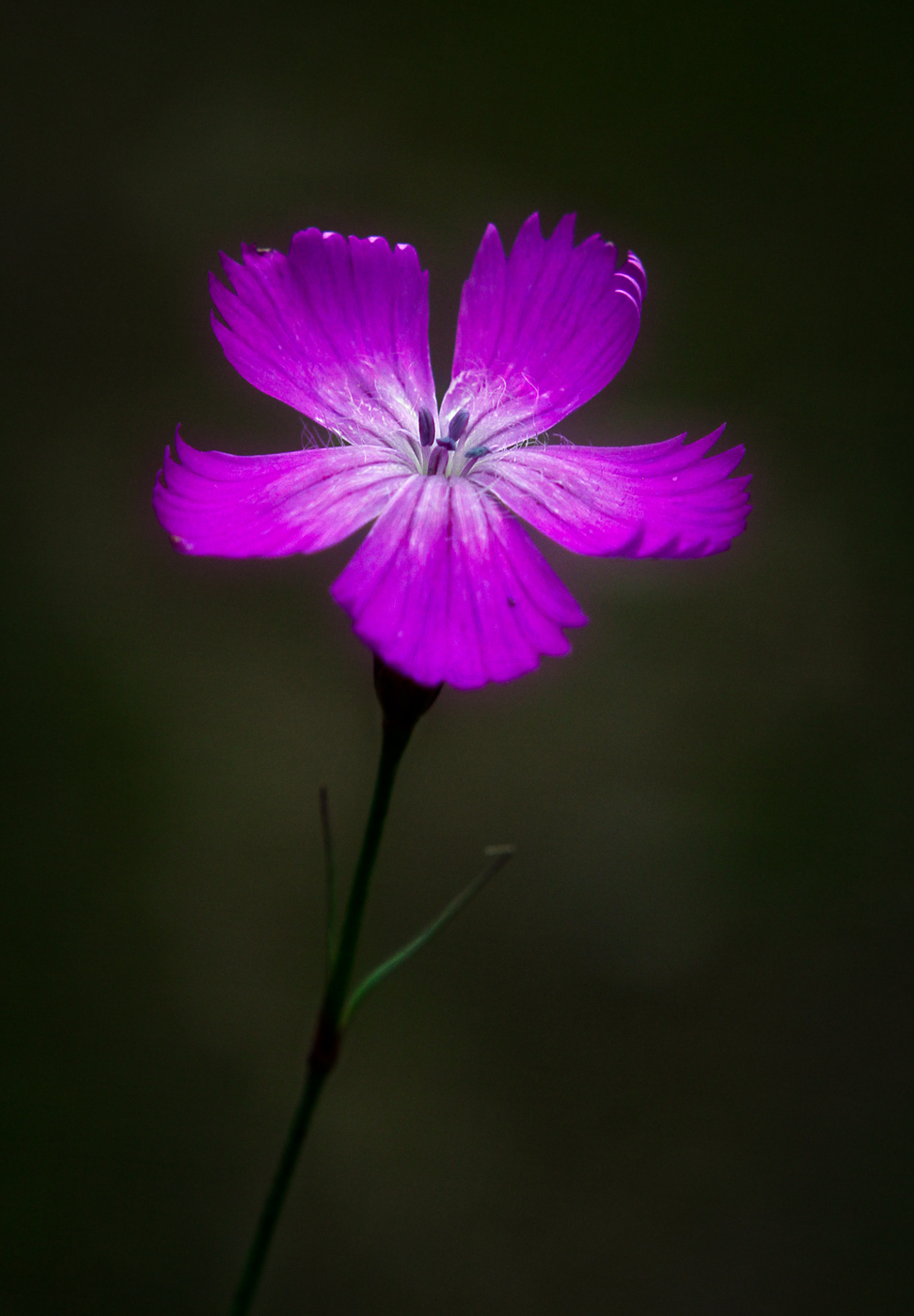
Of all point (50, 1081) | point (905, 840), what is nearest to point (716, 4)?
point (905, 840)

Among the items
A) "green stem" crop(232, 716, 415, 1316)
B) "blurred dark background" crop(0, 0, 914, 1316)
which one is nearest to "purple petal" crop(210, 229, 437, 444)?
"green stem" crop(232, 716, 415, 1316)

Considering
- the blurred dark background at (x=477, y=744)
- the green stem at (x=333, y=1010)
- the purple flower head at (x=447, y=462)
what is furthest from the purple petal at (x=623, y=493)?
the blurred dark background at (x=477, y=744)

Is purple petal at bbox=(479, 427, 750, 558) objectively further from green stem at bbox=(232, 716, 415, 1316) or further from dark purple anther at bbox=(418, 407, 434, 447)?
green stem at bbox=(232, 716, 415, 1316)

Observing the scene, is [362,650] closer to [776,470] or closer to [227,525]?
[776,470]

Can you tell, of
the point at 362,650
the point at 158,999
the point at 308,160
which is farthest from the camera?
the point at 308,160

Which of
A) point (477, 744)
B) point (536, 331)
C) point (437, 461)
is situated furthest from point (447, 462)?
point (477, 744)

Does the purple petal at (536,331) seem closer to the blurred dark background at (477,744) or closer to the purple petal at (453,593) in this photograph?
the purple petal at (453,593)
